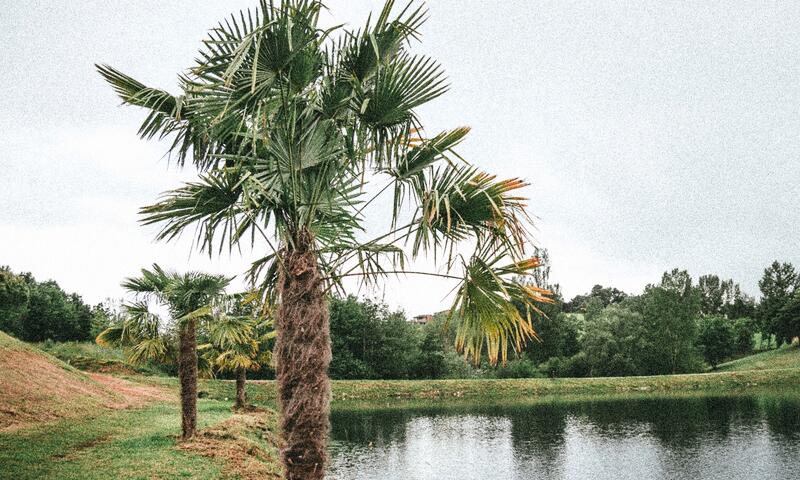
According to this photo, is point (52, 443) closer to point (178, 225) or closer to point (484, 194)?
point (178, 225)

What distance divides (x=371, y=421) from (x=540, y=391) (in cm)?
2305

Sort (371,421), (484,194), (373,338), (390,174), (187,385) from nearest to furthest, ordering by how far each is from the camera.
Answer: (484,194) → (390,174) → (187,385) → (371,421) → (373,338)

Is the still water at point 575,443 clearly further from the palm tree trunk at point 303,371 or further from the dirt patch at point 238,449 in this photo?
the palm tree trunk at point 303,371

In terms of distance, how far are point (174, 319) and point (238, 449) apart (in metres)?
3.57

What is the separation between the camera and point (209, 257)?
203 inches

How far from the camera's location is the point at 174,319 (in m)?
13.3

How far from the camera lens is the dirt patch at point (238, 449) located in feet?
36.9

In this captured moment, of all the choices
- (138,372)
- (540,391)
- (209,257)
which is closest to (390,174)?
(209,257)

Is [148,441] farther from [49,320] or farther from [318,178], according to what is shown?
[49,320]

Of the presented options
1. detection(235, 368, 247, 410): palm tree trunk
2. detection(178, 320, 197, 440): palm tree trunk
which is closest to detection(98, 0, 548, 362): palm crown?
detection(178, 320, 197, 440): palm tree trunk

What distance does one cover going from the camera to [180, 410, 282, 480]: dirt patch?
443 inches

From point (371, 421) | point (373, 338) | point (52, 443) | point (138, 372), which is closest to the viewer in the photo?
point (52, 443)

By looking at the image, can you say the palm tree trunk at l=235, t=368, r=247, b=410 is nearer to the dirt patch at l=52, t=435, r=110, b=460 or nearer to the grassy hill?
the grassy hill

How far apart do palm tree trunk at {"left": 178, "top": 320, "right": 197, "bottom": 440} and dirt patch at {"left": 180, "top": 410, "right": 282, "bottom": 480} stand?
1.30ft
